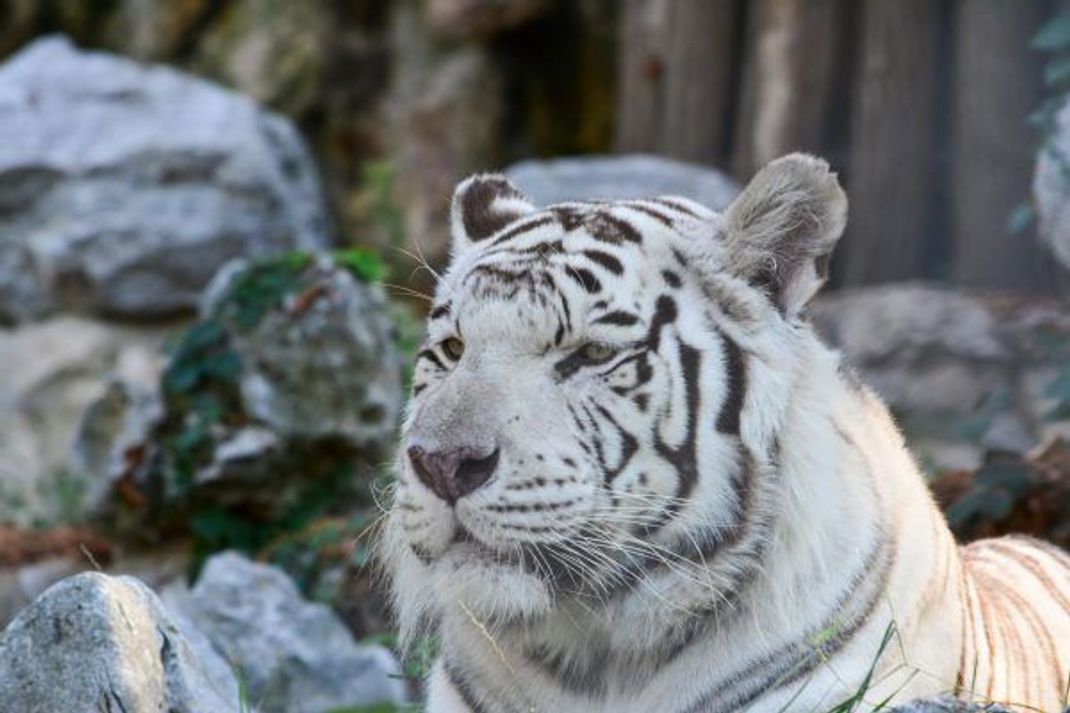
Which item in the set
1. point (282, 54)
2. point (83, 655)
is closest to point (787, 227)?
point (83, 655)

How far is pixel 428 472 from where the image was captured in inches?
127

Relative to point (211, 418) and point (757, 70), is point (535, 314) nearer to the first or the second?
point (211, 418)

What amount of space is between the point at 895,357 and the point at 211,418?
2.57 metres

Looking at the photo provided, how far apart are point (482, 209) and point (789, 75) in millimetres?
4607

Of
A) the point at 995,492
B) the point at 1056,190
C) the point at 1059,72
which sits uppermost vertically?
the point at 1059,72

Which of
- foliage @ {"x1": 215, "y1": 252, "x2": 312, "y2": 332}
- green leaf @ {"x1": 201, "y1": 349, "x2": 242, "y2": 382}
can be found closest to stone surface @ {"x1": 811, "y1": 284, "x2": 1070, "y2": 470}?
foliage @ {"x1": 215, "y1": 252, "x2": 312, "y2": 332}

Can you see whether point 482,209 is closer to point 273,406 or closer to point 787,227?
point 787,227

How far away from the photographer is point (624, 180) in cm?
829

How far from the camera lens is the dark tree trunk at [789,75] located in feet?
Answer: 26.6

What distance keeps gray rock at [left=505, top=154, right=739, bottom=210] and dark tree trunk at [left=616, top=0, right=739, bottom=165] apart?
186mm

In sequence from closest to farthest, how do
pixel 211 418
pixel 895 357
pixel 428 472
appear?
pixel 428 472 → pixel 211 418 → pixel 895 357

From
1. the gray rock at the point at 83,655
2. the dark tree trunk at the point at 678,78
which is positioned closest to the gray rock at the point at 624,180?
the dark tree trunk at the point at 678,78

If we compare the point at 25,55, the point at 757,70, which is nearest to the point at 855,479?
the point at 757,70

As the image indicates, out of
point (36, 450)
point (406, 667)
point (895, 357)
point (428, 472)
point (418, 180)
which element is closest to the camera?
point (428, 472)
